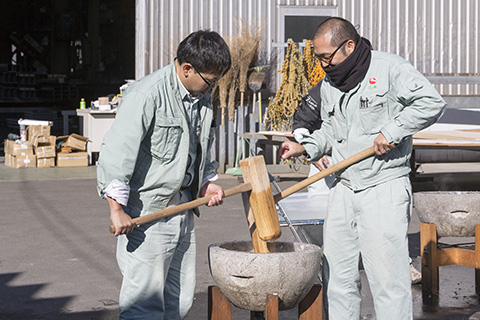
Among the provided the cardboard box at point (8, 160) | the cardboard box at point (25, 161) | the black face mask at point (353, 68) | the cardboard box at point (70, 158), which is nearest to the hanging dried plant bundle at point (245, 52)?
the cardboard box at point (70, 158)

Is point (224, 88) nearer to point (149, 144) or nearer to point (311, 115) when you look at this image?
point (311, 115)

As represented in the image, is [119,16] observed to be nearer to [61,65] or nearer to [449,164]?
[61,65]

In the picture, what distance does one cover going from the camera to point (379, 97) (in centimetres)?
355

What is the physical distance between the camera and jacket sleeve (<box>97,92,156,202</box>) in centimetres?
308

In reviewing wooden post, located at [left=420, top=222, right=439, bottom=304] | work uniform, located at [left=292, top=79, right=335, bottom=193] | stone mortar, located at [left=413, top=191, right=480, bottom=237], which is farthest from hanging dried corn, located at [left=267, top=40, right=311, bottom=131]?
work uniform, located at [left=292, top=79, right=335, bottom=193]

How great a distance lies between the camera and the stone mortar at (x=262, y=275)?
3135mm

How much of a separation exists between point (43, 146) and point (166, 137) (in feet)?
35.6

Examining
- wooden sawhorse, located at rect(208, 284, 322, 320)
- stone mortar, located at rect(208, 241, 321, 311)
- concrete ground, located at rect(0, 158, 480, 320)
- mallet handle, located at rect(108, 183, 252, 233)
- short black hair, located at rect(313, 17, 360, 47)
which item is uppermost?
short black hair, located at rect(313, 17, 360, 47)

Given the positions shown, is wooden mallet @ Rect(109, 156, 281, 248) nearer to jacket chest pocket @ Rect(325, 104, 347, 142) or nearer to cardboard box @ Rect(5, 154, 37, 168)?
jacket chest pocket @ Rect(325, 104, 347, 142)

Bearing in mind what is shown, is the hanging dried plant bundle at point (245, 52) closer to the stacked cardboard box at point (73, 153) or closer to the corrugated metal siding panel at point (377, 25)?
the corrugated metal siding panel at point (377, 25)

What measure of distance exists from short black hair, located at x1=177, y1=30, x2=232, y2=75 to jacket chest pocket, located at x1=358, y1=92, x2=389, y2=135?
777mm

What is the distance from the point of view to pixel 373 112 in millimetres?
3561

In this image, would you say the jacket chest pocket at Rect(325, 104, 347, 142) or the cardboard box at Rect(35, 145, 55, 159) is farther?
the cardboard box at Rect(35, 145, 55, 159)

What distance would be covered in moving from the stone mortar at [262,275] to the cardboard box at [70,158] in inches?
420
